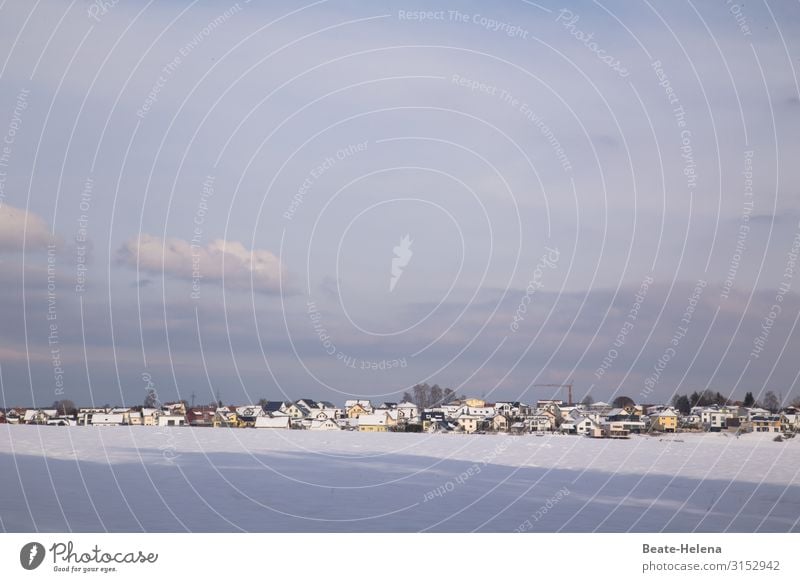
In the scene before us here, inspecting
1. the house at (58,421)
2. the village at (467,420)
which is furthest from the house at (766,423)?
the house at (58,421)

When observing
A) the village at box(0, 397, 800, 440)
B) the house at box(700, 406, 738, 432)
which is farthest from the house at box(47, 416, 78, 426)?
the house at box(700, 406, 738, 432)

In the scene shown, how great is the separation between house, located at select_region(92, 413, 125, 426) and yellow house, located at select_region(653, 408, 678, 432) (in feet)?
174

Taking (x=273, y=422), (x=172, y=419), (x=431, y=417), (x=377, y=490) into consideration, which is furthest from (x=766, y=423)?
(x=377, y=490)

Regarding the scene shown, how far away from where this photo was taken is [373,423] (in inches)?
4267

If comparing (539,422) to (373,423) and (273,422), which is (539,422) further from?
(273,422)

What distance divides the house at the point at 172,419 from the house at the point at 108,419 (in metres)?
3.94

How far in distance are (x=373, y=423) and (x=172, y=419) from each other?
20.9 meters

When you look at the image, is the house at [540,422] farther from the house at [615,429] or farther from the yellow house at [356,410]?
the yellow house at [356,410]

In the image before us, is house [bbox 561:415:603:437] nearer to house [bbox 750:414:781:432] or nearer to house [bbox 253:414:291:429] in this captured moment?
house [bbox 750:414:781:432]

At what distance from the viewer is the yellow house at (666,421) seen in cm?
10450
